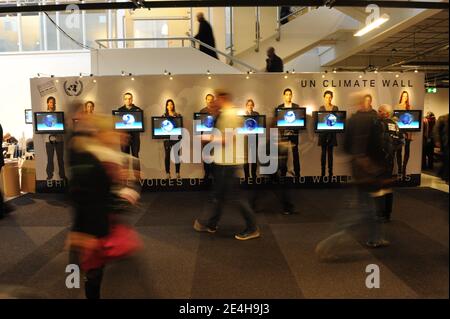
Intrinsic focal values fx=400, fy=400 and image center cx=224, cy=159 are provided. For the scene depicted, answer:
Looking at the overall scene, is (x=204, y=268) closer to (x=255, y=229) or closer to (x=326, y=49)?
(x=255, y=229)

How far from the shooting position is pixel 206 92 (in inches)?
347

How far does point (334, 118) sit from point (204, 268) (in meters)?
5.45

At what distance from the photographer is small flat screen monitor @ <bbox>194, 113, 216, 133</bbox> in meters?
8.60

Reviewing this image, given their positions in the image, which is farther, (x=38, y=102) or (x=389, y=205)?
(x=38, y=102)

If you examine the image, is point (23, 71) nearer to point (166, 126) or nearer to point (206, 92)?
point (166, 126)

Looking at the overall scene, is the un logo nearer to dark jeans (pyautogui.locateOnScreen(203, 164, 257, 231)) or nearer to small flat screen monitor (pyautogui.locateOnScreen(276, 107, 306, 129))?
small flat screen monitor (pyautogui.locateOnScreen(276, 107, 306, 129))

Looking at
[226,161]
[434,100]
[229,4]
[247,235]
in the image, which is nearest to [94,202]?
[226,161]

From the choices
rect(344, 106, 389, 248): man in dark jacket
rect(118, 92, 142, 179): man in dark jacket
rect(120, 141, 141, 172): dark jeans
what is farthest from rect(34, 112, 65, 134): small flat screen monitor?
rect(344, 106, 389, 248): man in dark jacket

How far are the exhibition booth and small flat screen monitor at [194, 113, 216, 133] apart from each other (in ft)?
0.07

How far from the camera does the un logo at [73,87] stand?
885 centimetres

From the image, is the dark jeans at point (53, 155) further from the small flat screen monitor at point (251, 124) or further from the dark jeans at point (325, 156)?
the dark jeans at point (325, 156)
